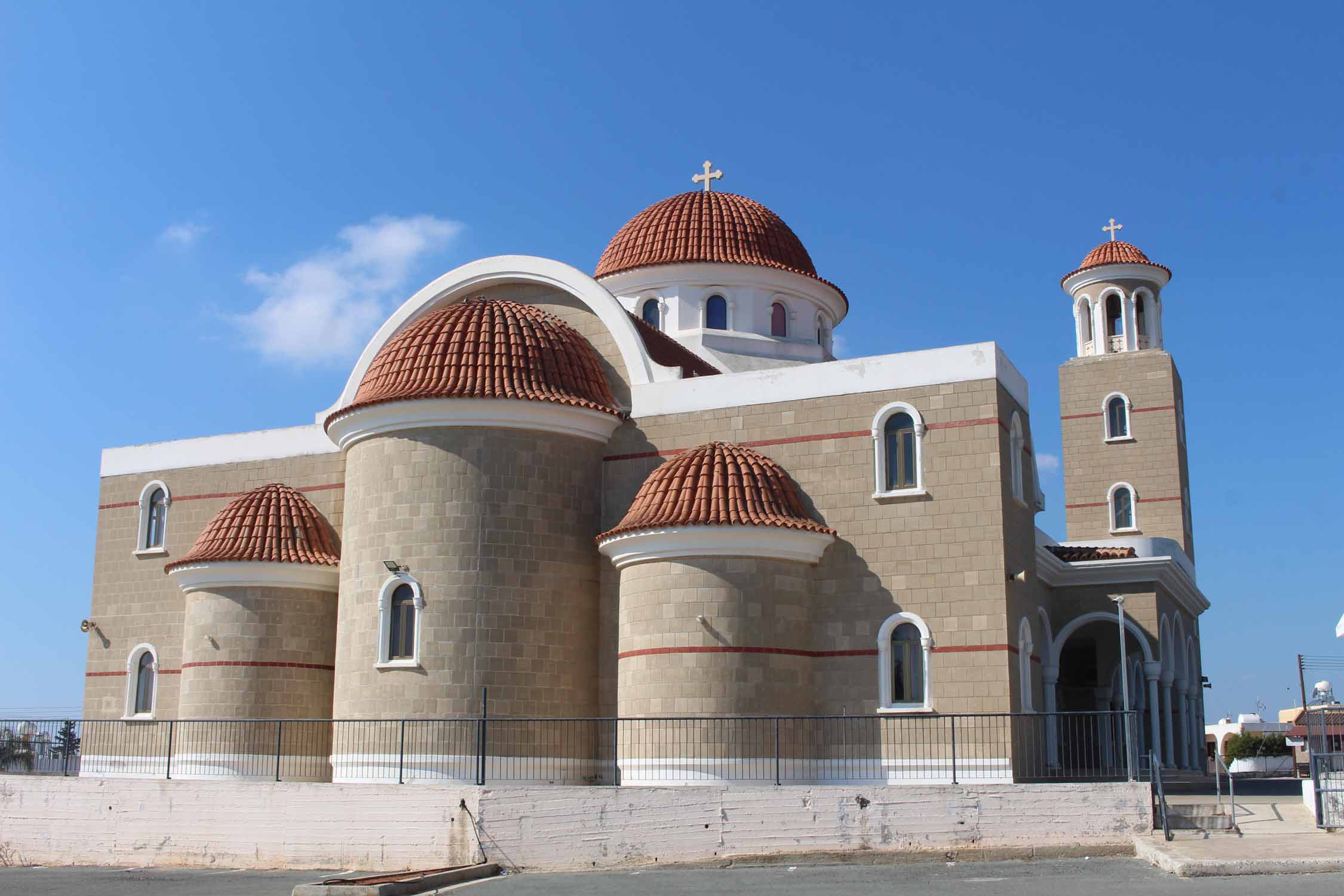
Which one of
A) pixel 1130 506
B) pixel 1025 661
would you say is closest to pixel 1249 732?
pixel 1130 506

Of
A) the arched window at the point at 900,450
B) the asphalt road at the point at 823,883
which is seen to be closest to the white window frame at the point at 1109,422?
the arched window at the point at 900,450

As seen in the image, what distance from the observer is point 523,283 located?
22.0 meters

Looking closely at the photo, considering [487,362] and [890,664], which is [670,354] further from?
[890,664]

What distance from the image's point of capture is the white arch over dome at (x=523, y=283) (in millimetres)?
20547

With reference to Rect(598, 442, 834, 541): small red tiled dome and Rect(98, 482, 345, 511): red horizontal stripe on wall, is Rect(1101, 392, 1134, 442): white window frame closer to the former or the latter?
Rect(598, 442, 834, 541): small red tiled dome

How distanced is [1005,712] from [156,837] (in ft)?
36.5

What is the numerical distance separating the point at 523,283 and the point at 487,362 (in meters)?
2.89

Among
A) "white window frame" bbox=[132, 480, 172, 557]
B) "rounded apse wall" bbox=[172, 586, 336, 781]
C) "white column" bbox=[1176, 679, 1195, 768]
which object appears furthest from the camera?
"white column" bbox=[1176, 679, 1195, 768]

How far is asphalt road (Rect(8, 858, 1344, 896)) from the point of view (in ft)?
40.3

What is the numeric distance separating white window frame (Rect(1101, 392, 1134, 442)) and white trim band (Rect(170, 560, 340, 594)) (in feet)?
59.5

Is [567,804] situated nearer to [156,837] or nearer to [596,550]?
[596,550]

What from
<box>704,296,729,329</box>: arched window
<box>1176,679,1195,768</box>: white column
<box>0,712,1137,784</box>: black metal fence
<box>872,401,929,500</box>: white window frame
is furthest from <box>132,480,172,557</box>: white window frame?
<box>1176,679,1195,768</box>: white column

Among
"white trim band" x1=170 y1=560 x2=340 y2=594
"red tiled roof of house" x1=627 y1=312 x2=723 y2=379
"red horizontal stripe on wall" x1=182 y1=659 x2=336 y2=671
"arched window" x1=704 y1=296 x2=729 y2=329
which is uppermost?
"arched window" x1=704 y1=296 x2=729 y2=329

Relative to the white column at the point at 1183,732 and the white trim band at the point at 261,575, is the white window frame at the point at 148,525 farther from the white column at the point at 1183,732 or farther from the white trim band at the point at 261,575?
the white column at the point at 1183,732
